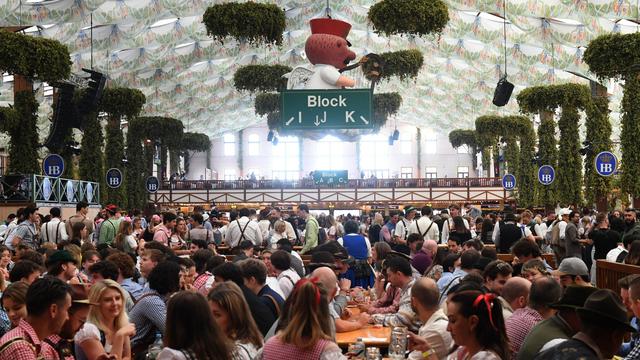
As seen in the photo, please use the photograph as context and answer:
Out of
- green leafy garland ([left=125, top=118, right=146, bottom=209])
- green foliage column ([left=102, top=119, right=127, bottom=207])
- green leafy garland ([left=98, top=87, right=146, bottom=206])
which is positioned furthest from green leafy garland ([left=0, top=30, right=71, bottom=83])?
green leafy garland ([left=125, top=118, right=146, bottom=209])

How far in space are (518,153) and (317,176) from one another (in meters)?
9.78

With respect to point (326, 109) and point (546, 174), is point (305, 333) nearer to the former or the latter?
point (326, 109)

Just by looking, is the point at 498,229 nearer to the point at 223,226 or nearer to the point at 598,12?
the point at 223,226

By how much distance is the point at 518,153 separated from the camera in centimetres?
3331

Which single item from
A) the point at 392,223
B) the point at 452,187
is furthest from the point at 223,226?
the point at 452,187

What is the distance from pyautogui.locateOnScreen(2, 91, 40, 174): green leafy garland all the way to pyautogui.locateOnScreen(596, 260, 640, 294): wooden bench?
1262 cm

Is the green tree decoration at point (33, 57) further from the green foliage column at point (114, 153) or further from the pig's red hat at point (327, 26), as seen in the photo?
the green foliage column at point (114, 153)

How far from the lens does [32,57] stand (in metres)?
15.0

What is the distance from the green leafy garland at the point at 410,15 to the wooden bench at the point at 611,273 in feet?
19.0

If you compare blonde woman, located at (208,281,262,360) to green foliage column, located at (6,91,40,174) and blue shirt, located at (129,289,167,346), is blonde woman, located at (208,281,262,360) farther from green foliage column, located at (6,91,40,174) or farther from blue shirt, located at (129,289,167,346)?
green foliage column, located at (6,91,40,174)

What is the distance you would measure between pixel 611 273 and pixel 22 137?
43.7 ft

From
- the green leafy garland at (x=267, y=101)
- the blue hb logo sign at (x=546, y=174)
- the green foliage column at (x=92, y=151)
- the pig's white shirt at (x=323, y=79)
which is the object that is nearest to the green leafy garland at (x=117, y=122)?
the green foliage column at (x=92, y=151)

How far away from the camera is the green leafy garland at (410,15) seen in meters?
14.5

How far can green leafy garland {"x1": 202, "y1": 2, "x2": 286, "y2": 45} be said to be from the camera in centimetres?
1503
